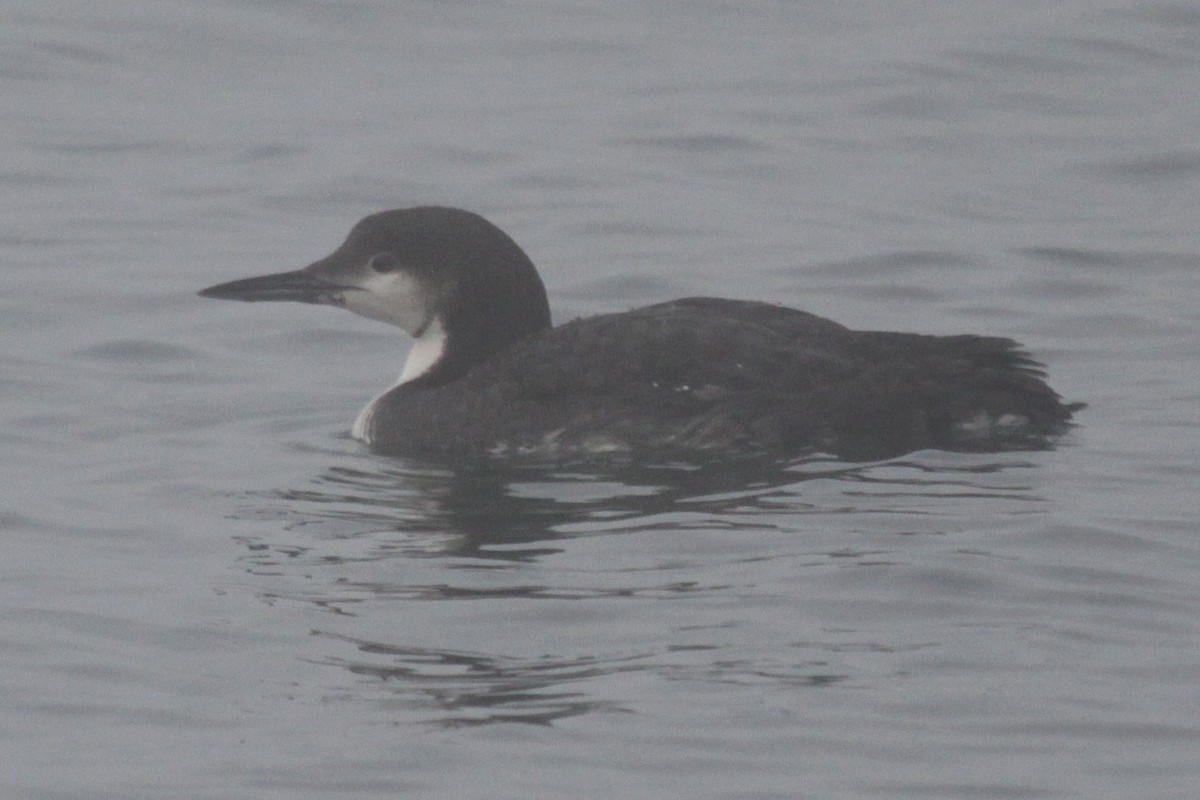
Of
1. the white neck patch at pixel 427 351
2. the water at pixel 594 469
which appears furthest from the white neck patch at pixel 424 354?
the water at pixel 594 469

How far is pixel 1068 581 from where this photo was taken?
694 centimetres

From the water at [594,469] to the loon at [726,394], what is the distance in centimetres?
16

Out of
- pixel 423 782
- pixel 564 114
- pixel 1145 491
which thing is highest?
pixel 564 114

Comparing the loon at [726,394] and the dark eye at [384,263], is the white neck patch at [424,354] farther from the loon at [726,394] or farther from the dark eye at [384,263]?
the dark eye at [384,263]

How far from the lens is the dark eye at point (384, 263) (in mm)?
9023

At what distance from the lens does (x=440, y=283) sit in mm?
8992

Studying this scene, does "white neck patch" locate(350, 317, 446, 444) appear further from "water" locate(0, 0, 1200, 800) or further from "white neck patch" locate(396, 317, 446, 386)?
"water" locate(0, 0, 1200, 800)

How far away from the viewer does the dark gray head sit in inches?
352

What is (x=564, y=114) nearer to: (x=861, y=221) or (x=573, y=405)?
(x=861, y=221)

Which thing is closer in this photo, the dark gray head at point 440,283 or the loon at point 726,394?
the loon at point 726,394

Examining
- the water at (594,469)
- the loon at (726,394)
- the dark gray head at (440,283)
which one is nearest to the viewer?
the water at (594,469)

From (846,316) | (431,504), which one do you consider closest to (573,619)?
(431,504)

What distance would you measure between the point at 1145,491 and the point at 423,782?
9.79ft

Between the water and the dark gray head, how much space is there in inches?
17.4
